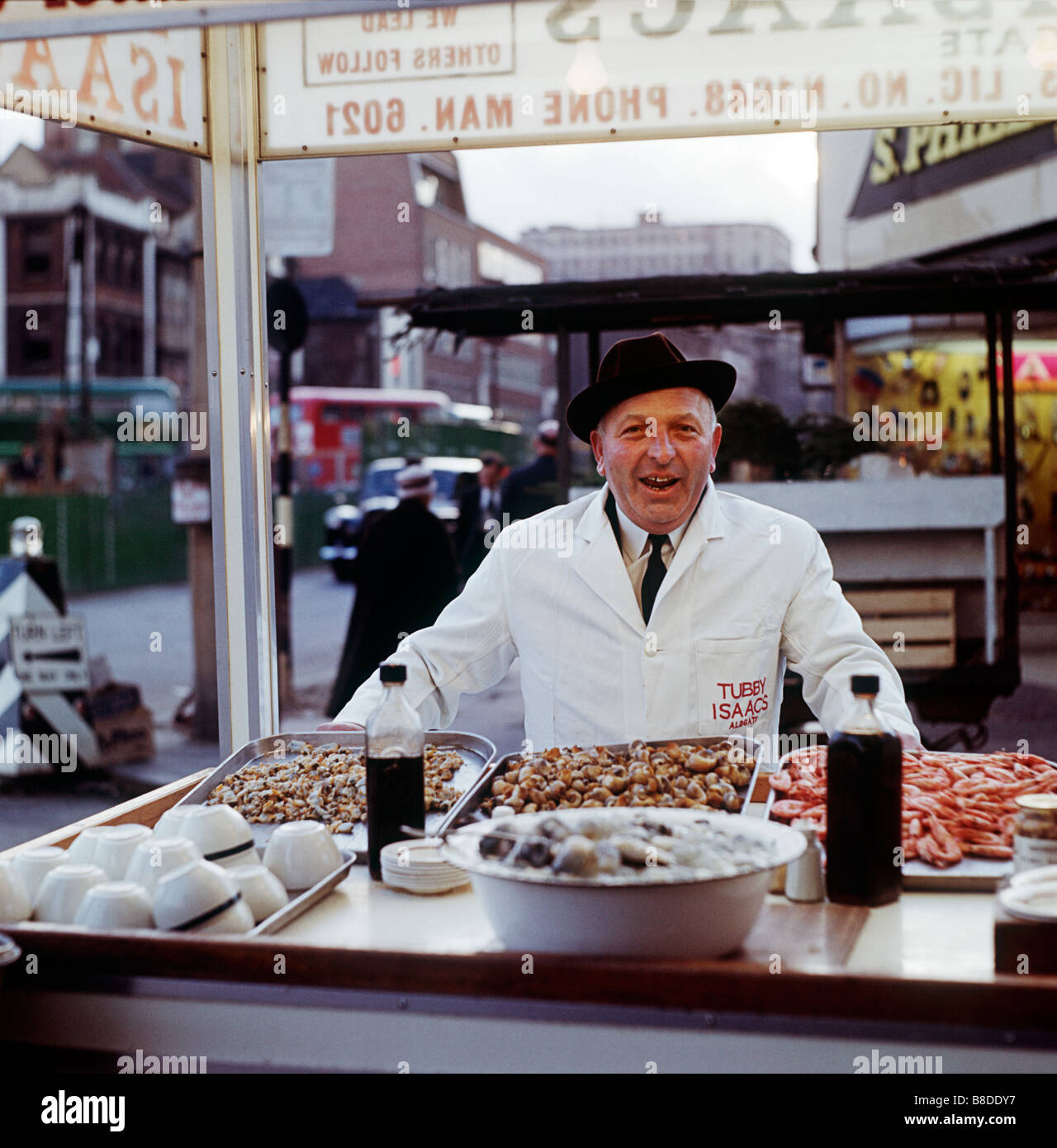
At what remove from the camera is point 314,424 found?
3475 cm

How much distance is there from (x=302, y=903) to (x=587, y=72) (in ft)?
7.30

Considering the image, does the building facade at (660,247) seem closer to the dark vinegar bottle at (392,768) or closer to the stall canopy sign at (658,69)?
the stall canopy sign at (658,69)

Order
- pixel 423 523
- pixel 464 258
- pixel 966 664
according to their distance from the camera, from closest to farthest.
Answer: pixel 966 664 < pixel 423 523 < pixel 464 258

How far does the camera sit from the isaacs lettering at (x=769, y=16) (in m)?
3.08

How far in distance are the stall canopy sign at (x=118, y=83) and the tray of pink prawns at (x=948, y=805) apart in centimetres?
233

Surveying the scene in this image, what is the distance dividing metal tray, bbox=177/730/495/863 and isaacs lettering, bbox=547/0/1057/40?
1.81 meters

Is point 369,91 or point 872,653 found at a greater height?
point 369,91

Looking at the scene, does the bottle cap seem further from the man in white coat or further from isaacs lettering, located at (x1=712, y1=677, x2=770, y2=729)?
isaacs lettering, located at (x1=712, y1=677, x2=770, y2=729)

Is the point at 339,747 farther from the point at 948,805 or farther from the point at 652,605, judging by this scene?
the point at 948,805

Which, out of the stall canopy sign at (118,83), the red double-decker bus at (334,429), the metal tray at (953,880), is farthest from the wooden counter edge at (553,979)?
the red double-decker bus at (334,429)

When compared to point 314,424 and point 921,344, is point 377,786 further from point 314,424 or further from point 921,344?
point 314,424

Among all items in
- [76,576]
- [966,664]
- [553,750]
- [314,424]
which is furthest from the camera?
[314,424]
